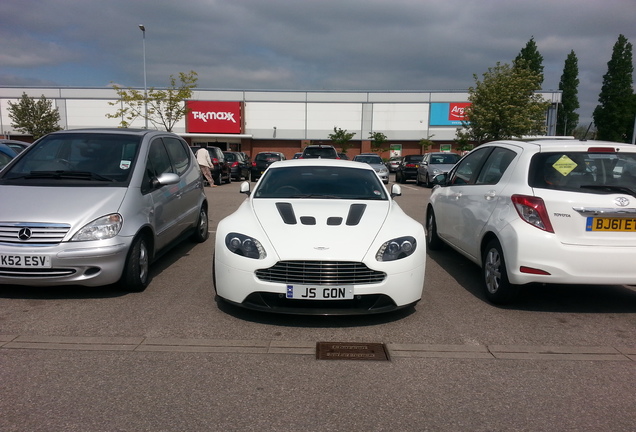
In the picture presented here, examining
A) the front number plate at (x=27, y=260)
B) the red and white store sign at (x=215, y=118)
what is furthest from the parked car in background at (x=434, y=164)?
the red and white store sign at (x=215, y=118)

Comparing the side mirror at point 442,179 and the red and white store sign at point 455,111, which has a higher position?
the red and white store sign at point 455,111

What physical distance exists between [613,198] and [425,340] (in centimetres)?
226

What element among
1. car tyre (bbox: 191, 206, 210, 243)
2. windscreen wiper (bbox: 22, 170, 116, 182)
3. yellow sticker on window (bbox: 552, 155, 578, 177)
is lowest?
car tyre (bbox: 191, 206, 210, 243)

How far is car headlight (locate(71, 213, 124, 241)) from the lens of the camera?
Result: 4.85 metres

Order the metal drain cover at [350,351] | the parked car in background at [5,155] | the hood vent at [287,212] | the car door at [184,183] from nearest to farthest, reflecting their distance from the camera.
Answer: the metal drain cover at [350,351], the hood vent at [287,212], the car door at [184,183], the parked car in background at [5,155]

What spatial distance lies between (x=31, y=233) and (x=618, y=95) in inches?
3130

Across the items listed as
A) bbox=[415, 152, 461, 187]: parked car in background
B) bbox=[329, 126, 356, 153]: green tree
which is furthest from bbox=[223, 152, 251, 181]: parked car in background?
bbox=[329, 126, 356, 153]: green tree

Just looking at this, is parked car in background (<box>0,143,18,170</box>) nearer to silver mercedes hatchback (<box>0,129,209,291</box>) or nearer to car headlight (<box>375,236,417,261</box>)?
silver mercedes hatchback (<box>0,129,209,291</box>)

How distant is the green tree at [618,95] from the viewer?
66.7m

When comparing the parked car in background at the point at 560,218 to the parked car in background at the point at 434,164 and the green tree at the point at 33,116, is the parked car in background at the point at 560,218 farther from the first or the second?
the green tree at the point at 33,116

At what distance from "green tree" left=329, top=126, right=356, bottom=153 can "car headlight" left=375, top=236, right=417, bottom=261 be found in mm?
47575

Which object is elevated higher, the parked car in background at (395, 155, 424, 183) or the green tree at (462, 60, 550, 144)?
the green tree at (462, 60, 550, 144)

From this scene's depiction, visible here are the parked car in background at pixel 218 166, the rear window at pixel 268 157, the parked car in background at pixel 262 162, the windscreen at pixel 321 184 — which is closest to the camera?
the windscreen at pixel 321 184

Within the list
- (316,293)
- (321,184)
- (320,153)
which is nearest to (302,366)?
(316,293)
